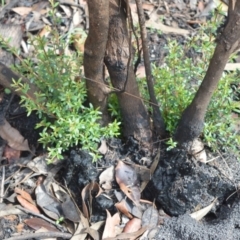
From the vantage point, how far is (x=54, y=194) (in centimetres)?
220

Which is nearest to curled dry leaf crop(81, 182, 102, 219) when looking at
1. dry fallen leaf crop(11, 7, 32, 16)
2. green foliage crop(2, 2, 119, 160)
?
green foliage crop(2, 2, 119, 160)

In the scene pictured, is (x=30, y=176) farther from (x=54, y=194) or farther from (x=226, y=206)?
(x=226, y=206)

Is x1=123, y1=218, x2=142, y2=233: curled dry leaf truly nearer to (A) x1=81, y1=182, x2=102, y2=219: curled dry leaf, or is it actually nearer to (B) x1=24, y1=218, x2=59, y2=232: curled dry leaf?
(A) x1=81, y1=182, x2=102, y2=219: curled dry leaf

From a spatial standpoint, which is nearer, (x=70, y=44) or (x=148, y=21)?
(x=70, y=44)

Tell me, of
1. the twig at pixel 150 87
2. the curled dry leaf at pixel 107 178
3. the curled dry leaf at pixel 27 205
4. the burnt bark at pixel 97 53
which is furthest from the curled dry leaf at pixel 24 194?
the twig at pixel 150 87

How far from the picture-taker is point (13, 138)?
90.3 inches

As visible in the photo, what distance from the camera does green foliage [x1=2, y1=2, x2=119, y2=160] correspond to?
2051 mm

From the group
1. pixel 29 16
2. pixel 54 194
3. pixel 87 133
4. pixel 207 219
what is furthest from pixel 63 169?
pixel 29 16

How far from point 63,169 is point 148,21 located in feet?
3.67

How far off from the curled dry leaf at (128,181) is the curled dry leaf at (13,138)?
410 mm

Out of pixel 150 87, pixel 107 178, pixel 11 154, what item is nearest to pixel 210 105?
pixel 150 87

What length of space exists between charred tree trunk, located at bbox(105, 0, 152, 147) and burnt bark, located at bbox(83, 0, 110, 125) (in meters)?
0.06

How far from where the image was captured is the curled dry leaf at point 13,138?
7.50 feet

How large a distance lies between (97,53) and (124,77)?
17 cm
